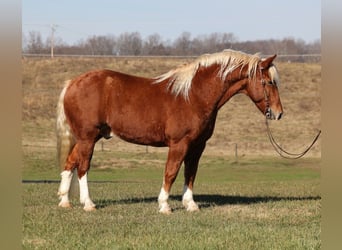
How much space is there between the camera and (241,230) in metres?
6.65

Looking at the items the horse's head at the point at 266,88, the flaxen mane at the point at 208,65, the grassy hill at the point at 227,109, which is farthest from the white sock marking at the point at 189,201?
the grassy hill at the point at 227,109

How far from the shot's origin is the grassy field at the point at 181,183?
625 cm

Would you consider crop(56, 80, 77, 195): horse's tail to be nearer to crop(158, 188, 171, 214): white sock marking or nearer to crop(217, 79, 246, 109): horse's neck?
crop(158, 188, 171, 214): white sock marking

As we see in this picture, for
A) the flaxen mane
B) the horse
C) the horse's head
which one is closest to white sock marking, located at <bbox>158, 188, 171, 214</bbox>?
the horse

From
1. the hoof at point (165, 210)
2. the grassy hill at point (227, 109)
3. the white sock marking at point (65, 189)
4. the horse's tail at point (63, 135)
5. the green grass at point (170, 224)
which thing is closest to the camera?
the green grass at point (170, 224)

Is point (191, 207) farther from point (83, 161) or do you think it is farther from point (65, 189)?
point (65, 189)

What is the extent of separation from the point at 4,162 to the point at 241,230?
194 inches

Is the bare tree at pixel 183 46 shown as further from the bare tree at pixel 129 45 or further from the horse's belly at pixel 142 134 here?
the horse's belly at pixel 142 134

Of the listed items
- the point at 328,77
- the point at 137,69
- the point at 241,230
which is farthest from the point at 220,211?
the point at 137,69

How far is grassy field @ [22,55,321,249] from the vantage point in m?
6.25

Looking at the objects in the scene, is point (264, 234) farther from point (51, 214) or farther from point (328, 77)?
point (328, 77)

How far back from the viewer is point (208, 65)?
28.5ft

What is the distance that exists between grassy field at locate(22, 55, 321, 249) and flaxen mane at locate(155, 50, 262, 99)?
1911 millimetres

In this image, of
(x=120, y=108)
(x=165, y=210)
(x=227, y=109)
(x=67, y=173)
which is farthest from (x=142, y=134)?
(x=227, y=109)
